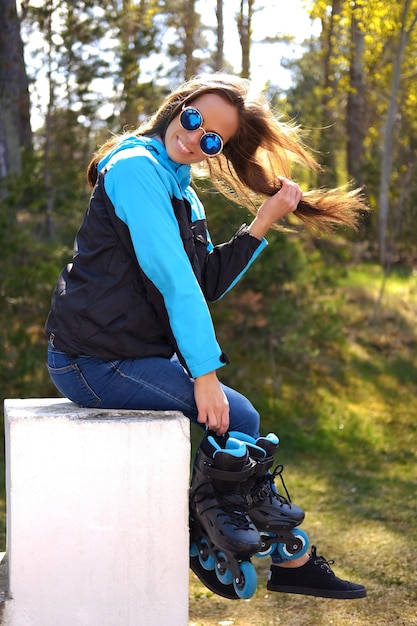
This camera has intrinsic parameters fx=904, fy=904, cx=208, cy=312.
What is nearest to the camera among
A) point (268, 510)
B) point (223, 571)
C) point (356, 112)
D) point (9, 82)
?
point (223, 571)

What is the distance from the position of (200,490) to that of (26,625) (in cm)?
67

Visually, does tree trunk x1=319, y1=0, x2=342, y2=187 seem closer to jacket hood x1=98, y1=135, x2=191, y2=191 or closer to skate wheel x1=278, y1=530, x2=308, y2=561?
jacket hood x1=98, y1=135, x2=191, y2=191

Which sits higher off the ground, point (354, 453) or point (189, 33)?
point (189, 33)

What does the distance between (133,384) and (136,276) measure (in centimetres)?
34

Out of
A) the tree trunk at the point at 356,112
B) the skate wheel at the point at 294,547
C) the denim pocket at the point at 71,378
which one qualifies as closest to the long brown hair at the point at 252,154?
the denim pocket at the point at 71,378

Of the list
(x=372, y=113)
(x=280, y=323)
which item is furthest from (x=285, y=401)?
(x=372, y=113)

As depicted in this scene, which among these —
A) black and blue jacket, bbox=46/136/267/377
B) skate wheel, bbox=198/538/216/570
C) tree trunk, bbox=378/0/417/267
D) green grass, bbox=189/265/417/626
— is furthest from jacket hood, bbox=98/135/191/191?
tree trunk, bbox=378/0/417/267

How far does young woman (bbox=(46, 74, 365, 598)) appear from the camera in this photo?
9.04 ft

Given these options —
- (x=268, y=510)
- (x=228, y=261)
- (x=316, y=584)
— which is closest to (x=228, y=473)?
(x=268, y=510)

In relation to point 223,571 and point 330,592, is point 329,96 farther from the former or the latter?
point 223,571

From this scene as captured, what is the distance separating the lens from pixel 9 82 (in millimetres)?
8656

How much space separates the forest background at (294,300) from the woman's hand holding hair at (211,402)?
1.26 meters

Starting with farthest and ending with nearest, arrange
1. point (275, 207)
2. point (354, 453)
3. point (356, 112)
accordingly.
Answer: point (356, 112), point (354, 453), point (275, 207)

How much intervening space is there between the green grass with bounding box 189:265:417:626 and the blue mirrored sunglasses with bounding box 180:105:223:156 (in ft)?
6.40
